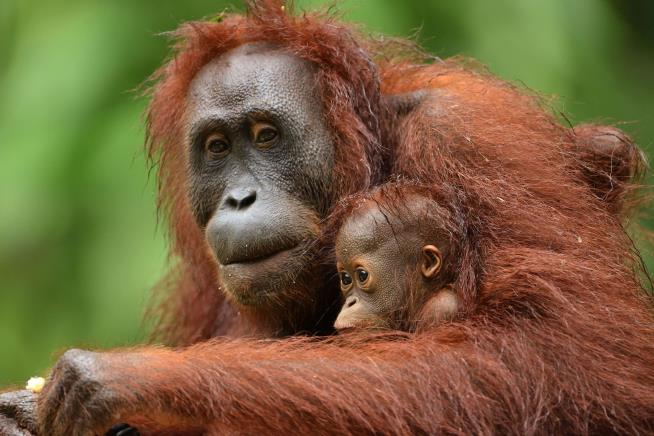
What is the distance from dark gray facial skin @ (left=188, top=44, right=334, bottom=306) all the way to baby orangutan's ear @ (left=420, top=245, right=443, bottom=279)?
1.52ft

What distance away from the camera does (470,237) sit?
428 centimetres

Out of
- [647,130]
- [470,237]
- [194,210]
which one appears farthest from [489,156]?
[647,130]

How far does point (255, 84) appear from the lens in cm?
476

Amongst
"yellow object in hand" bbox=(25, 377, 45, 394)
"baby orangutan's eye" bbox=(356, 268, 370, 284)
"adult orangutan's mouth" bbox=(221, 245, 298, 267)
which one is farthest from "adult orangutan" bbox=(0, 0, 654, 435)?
"baby orangutan's eye" bbox=(356, 268, 370, 284)

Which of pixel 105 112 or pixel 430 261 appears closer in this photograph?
pixel 430 261

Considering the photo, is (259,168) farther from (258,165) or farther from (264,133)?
(264,133)

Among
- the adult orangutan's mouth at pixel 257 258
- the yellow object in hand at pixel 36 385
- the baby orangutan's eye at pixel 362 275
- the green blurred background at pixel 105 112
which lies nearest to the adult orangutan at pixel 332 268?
the adult orangutan's mouth at pixel 257 258

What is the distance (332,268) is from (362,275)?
1.01ft

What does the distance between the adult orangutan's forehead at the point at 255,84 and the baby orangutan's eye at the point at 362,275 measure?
68 cm

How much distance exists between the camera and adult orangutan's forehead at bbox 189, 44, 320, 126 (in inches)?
187

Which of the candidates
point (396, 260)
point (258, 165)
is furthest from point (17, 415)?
point (396, 260)

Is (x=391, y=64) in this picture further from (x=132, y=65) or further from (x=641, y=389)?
(x=132, y=65)

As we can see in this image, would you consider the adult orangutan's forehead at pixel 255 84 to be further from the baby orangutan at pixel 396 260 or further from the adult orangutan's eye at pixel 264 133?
the baby orangutan at pixel 396 260

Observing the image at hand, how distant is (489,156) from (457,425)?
976 mm
